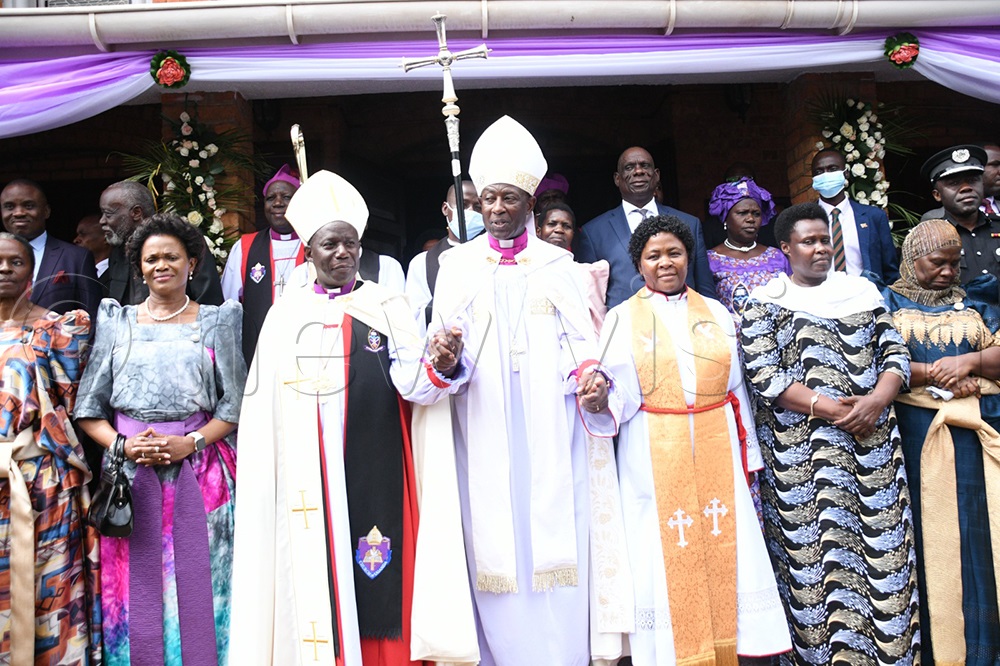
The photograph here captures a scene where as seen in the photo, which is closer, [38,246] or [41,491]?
[41,491]

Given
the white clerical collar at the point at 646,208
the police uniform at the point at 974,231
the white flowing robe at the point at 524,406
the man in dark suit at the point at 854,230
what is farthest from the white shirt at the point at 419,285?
the police uniform at the point at 974,231

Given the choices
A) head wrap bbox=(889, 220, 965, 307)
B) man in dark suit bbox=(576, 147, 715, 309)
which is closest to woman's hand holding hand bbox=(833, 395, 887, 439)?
head wrap bbox=(889, 220, 965, 307)

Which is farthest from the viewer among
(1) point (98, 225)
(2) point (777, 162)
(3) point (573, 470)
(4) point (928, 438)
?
(2) point (777, 162)

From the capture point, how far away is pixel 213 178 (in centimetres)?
597

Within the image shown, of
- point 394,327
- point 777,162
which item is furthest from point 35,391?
point 777,162

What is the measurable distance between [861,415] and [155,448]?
10.8 ft

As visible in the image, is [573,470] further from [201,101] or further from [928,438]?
[201,101]

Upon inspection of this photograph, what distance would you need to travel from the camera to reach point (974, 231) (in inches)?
211

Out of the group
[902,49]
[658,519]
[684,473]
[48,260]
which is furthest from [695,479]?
[48,260]

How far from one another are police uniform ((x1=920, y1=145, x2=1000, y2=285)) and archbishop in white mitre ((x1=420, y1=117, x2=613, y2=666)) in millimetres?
2535

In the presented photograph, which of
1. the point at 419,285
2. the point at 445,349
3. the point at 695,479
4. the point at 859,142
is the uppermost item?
the point at 859,142

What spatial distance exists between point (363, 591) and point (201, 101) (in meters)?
3.77

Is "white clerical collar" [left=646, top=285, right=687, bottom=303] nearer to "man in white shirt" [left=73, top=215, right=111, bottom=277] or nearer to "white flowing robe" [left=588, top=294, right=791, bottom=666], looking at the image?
"white flowing robe" [left=588, top=294, right=791, bottom=666]

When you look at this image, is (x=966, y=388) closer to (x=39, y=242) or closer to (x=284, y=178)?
(x=284, y=178)
